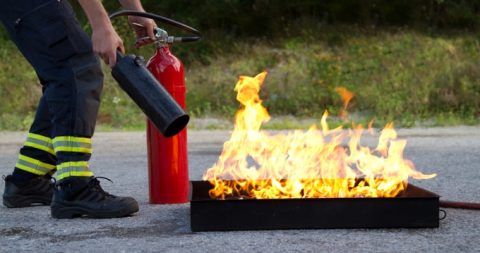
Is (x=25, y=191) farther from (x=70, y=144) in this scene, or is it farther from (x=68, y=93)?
(x=68, y=93)

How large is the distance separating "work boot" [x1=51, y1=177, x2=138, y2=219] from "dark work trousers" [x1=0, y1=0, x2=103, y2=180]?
0.18 ft

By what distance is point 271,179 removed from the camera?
164 inches

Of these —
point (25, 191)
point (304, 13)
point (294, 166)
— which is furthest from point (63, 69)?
point (304, 13)

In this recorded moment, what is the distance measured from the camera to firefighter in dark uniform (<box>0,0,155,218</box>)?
4.03 meters

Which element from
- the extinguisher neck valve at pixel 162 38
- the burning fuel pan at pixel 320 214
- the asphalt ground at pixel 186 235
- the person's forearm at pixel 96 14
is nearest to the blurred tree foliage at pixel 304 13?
the asphalt ground at pixel 186 235

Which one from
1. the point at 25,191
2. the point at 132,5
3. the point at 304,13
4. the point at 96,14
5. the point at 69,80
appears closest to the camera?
the point at 96,14

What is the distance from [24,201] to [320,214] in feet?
5.72

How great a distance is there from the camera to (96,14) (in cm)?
390

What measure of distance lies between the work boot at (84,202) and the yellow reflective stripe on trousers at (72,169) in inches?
0.8

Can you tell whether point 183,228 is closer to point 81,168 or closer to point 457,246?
point 81,168

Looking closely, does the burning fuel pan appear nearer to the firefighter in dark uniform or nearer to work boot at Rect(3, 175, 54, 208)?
the firefighter in dark uniform

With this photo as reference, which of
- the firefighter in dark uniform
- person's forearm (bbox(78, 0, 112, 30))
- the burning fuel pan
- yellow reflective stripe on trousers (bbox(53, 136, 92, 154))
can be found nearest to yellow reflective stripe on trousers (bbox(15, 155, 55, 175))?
the firefighter in dark uniform

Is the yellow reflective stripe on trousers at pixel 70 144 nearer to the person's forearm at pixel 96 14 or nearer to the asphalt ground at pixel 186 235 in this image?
the asphalt ground at pixel 186 235

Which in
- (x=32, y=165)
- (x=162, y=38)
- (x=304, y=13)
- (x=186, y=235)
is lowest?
(x=186, y=235)
